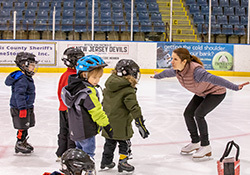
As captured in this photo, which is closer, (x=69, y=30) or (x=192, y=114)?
(x=192, y=114)

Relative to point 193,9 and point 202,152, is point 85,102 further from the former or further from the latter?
point 193,9

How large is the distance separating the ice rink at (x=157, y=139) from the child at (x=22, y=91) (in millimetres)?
340

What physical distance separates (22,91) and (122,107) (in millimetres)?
984

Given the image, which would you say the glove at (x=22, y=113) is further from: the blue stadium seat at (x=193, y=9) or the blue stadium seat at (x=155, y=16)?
the blue stadium seat at (x=193, y=9)

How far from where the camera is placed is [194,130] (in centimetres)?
387

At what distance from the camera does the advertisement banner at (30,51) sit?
517 inches

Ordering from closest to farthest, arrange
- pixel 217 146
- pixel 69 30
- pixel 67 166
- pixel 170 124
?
1. pixel 67 166
2. pixel 217 146
3. pixel 170 124
4. pixel 69 30

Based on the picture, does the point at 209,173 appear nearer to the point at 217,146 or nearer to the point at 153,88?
the point at 217,146

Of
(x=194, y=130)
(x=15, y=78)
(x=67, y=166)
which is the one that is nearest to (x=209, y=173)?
(x=194, y=130)

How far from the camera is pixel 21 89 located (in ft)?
11.3

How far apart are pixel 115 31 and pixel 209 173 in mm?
13002

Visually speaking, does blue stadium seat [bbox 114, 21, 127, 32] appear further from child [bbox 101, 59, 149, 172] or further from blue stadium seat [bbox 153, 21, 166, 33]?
child [bbox 101, 59, 149, 172]

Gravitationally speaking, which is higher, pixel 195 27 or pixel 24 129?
pixel 195 27

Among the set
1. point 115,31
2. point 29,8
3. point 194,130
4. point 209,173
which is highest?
point 29,8
